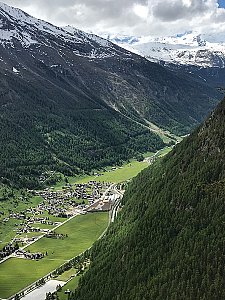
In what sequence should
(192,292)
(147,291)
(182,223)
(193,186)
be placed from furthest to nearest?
1. (193,186)
2. (182,223)
3. (147,291)
4. (192,292)

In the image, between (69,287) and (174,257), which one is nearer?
(174,257)

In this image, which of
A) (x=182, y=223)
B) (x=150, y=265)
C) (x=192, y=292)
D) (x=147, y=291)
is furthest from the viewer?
(x=182, y=223)

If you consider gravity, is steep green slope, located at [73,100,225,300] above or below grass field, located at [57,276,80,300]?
above

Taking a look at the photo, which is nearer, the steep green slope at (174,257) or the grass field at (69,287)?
the steep green slope at (174,257)

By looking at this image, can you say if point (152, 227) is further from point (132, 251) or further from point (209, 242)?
point (209, 242)

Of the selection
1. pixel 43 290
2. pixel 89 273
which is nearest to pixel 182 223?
pixel 89 273

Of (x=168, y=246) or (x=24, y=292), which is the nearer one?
(x=168, y=246)

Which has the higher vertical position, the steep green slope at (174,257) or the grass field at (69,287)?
the steep green slope at (174,257)

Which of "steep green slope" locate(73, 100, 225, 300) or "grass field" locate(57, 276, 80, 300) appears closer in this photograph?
"steep green slope" locate(73, 100, 225, 300)

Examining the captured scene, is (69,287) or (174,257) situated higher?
(174,257)

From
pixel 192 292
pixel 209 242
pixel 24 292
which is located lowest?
pixel 24 292

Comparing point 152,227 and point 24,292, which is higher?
point 152,227
